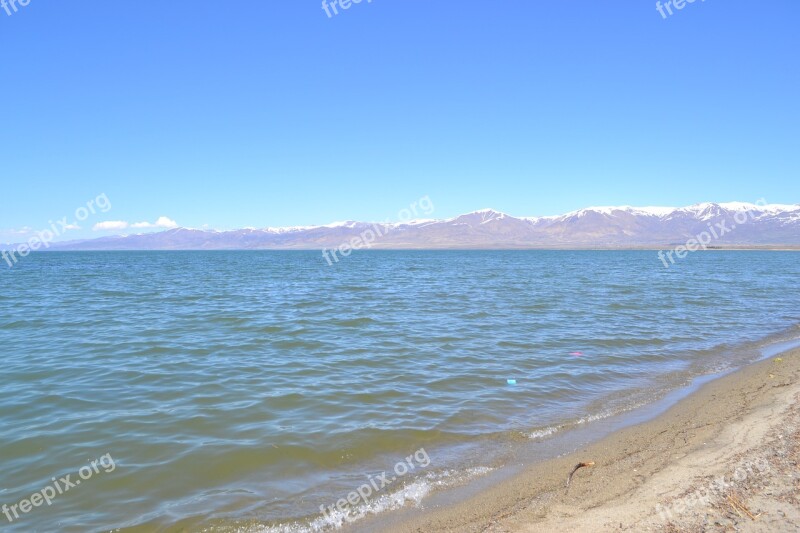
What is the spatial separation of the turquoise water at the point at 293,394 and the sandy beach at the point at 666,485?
1027 millimetres

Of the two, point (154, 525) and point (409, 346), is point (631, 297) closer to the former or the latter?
point (409, 346)

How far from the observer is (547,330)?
1812 centimetres

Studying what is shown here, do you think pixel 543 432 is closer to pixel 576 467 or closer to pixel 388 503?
pixel 576 467

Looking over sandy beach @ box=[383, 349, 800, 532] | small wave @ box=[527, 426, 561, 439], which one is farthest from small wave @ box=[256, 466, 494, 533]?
small wave @ box=[527, 426, 561, 439]

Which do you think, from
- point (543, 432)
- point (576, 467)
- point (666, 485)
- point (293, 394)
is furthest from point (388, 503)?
point (293, 394)

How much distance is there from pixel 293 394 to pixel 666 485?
7.31 meters

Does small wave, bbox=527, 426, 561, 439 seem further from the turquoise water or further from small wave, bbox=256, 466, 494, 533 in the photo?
small wave, bbox=256, 466, 494, 533

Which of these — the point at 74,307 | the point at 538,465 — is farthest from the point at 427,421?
the point at 74,307

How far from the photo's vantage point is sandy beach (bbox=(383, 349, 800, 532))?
4.91 metres

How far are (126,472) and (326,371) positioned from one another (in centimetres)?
566

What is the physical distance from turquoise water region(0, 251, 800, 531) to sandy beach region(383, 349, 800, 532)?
1.03 metres

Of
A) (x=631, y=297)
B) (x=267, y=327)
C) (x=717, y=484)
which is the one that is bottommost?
(x=631, y=297)

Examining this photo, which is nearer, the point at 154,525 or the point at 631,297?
the point at 154,525

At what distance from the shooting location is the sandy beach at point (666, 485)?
4906mm
